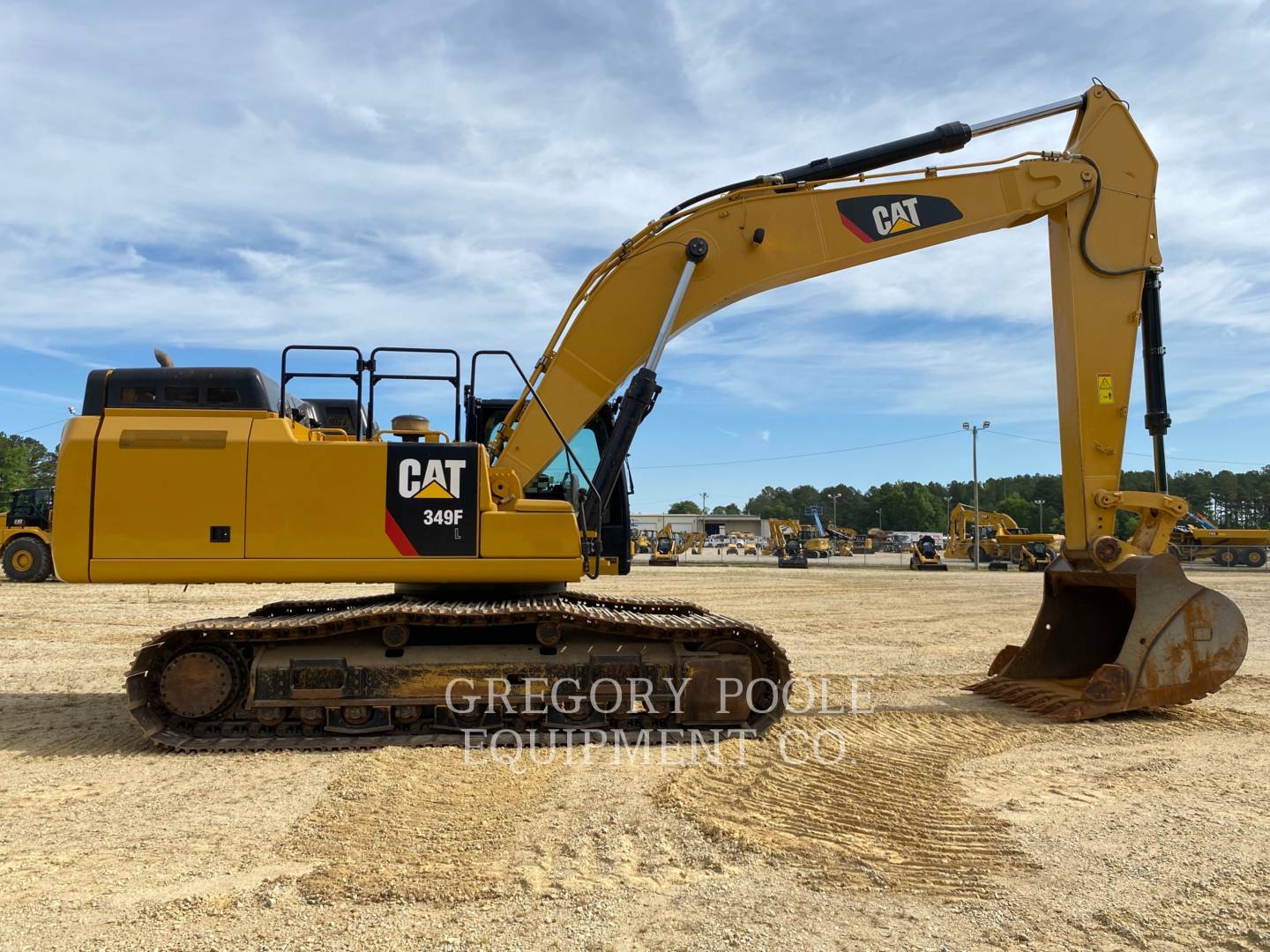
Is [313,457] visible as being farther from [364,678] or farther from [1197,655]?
[1197,655]

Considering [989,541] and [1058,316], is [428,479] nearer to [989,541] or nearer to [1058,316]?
[1058,316]

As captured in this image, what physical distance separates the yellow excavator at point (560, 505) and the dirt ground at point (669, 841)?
0.52 m

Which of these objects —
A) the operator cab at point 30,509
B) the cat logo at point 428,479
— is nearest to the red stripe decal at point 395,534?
the cat logo at point 428,479

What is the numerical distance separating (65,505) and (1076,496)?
8.42m

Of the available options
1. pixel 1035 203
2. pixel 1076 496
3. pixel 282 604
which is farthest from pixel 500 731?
pixel 1035 203

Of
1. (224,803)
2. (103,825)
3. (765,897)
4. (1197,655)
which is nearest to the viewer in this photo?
(765,897)

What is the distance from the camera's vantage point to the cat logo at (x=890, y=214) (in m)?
7.99

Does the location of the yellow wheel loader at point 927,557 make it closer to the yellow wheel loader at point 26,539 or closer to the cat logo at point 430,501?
the yellow wheel loader at point 26,539

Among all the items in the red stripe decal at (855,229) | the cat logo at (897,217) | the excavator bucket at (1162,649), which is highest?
the cat logo at (897,217)

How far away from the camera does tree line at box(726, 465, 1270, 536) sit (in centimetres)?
11175

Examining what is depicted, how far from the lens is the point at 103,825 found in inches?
192

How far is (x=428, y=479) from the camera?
22.0 ft

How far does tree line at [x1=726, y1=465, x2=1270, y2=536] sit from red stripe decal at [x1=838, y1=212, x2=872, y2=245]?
7721 cm

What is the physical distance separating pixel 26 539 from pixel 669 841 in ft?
81.0
